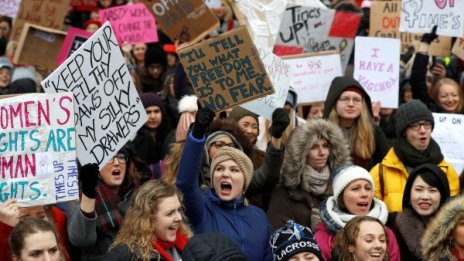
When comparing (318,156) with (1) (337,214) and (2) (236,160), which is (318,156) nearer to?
(1) (337,214)

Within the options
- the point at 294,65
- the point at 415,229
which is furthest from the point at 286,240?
the point at 294,65

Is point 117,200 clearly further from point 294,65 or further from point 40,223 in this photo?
point 294,65

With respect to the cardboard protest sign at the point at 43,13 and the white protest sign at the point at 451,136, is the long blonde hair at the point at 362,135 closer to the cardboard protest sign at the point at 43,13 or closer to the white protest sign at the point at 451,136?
the white protest sign at the point at 451,136

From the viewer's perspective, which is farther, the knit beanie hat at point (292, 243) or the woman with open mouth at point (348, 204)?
the woman with open mouth at point (348, 204)

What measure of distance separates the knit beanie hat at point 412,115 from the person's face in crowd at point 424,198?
0.83 metres

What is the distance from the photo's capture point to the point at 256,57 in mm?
7906

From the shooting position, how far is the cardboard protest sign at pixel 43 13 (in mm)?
12203

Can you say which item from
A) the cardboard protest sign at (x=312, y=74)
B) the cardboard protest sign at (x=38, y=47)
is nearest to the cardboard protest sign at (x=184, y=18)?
the cardboard protest sign at (x=312, y=74)

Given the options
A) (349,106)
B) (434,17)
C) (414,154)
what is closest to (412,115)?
(414,154)

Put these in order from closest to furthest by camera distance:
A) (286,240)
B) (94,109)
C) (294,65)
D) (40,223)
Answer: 1. (40,223)
2. (286,240)
3. (94,109)
4. (294,65)

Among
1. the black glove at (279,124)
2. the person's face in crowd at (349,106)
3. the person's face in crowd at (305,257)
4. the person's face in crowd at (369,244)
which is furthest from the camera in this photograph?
the person's face in crowd at (349,106)

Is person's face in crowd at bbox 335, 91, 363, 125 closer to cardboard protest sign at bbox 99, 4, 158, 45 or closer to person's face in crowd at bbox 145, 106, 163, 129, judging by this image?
person's face in crowd at bbox 145, 106, 163, 129

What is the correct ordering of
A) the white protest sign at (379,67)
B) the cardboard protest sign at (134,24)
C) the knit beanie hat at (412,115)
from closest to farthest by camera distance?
the knit beanie hat at (412,115) → the white protest sign at (379,67) → the cardboard protest sign at (134,24)

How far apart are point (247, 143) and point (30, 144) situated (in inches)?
85.0
